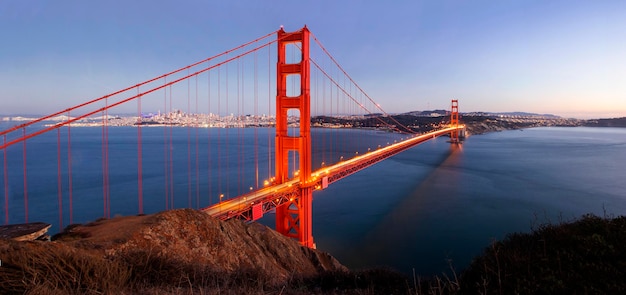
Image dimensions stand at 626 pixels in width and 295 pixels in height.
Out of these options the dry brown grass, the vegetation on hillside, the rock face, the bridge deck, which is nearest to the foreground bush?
the vegetation on hillside

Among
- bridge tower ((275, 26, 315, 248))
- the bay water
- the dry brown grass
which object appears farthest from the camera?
the bay water

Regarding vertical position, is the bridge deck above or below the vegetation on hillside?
below

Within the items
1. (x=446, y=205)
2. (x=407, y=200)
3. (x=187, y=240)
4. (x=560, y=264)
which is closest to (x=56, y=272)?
(x=187, y=240)

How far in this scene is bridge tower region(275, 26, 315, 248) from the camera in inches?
499

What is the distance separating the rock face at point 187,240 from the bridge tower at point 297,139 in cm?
436

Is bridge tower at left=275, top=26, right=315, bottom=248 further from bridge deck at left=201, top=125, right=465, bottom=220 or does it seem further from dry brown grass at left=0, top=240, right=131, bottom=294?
dry brown grass at left=0, top=240, right=131, bottom=294

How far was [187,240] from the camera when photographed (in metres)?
6.15

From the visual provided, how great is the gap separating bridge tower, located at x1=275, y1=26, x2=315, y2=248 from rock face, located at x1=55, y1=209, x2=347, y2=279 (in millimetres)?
4358

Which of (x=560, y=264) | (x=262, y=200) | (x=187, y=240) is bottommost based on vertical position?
(x=262, y=200)

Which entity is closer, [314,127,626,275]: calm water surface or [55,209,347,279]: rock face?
[55,209,347,279]: rock face

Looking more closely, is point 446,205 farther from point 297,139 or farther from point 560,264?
point 560,264

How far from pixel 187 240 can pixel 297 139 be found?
283 inches

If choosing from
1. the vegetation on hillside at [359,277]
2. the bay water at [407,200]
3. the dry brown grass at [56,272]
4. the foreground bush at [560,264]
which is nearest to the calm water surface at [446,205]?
the bay water at [407,200]

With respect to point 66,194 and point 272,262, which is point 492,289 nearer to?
point 272,262
